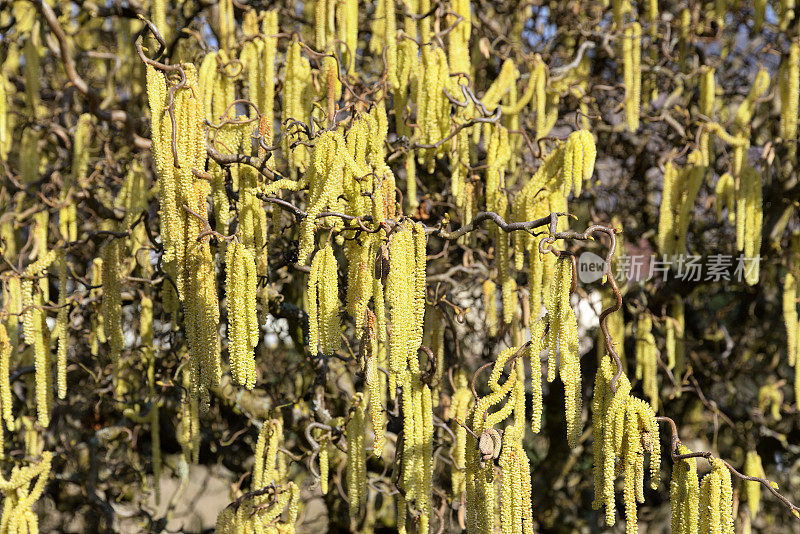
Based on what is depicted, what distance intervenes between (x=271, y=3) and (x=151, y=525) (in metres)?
2.76

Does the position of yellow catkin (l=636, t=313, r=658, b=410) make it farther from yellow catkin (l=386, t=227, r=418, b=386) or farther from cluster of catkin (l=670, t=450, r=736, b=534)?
yellow catkin (l=386, t=227, r=418, b=386)

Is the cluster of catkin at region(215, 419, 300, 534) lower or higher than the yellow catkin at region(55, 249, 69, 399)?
lower

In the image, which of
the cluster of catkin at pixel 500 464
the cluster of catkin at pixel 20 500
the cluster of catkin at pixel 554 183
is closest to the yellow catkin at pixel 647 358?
Result: the cluster of catkin at pixel 554 183

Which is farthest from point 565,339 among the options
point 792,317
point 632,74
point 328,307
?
point 632,74

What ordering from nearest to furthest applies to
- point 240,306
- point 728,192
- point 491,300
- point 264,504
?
point 240,306, point 264,504, point 491,300, point 728,192

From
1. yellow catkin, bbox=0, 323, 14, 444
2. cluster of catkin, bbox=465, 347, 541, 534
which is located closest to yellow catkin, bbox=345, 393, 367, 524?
cluster of catkin, bbox=465, 347, 541, 534

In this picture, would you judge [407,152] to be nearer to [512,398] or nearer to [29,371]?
[512,398]

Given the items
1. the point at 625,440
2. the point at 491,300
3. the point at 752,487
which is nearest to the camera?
the point at 625,440

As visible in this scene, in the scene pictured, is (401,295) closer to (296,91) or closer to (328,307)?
(328,307)

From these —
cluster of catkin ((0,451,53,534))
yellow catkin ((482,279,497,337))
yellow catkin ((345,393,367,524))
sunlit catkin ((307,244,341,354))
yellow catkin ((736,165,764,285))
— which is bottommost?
cluster of catkin ((0,451,53,534))

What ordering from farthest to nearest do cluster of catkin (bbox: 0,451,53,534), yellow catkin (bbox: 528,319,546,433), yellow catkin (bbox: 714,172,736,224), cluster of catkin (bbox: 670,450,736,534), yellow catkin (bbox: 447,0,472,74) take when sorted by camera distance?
yellow catkin (bbox: 714,172,736,224), yellow catkin (bbox: 447,0,472,74), cluster of catkin (bbox: 0,451,53,534), yellow catkin (bbox: 528,319,546,433), cluster of catkin (bbox: 670,450,736,534)

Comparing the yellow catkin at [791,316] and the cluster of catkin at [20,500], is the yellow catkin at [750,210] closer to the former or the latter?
the yellow catkin at [791,316]

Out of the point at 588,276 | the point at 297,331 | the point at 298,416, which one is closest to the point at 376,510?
the point at 298,416

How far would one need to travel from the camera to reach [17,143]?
427 cm
